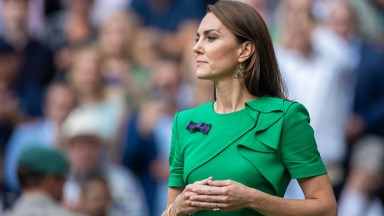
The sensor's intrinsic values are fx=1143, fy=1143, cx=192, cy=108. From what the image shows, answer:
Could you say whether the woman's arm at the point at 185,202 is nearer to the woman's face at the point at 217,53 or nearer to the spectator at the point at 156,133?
the woman's face at the point at 217,53

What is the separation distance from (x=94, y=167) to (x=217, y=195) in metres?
6.12

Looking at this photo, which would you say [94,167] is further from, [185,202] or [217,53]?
[185,202]

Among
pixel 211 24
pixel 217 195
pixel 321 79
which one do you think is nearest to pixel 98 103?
pixel 321 79

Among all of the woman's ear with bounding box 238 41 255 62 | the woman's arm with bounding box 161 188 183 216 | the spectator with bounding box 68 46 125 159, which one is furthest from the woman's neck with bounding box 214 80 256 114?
the spectator with bounding box 68 46 125 159

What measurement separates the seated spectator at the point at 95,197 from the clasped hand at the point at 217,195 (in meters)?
5.23

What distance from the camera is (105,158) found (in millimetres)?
10688

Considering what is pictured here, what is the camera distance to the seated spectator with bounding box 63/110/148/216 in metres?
10.2

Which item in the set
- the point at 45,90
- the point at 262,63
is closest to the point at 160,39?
the point at 45,90

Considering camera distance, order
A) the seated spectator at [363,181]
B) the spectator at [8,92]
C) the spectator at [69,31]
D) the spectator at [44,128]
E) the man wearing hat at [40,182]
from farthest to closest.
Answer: the spectator at [69,31]
the spectator at [8,92]
the spectator at [44,128]
the seated spectator at [363,181]
the man wearing hat at [40,182]

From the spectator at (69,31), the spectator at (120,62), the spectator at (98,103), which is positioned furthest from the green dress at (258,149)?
the spectator at (69,31)

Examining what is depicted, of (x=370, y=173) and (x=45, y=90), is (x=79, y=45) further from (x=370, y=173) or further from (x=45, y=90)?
(x=370, y=173)

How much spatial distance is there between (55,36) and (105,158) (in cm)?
216

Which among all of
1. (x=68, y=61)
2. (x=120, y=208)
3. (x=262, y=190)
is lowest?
(x=120, y=208)

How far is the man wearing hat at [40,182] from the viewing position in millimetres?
6559
